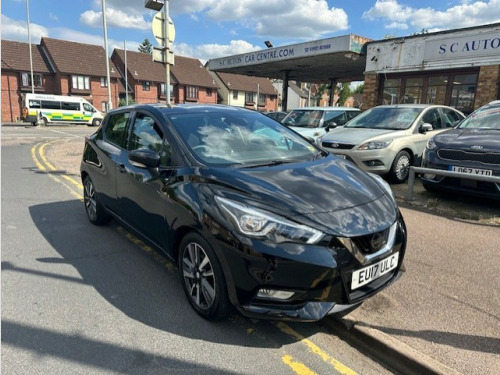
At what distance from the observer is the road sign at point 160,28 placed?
24.4 feet

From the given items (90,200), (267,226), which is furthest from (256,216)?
(90,200)

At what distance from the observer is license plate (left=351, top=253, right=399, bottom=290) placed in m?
2.62

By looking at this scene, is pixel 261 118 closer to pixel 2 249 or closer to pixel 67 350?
pixel 67 350

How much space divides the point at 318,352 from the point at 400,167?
5741 mm

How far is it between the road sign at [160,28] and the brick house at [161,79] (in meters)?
42.2

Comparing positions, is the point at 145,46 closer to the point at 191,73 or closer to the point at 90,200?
the point at 191,73

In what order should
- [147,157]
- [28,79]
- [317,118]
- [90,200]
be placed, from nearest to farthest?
1. [147,157]
2. [90,200]
3. [317,118]
4. [28,79]

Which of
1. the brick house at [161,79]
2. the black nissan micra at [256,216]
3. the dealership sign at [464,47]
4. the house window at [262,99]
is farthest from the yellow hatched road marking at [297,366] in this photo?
the house window at [262,99]

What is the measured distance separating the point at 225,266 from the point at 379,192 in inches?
57.4

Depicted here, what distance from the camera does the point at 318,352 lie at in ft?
8.85

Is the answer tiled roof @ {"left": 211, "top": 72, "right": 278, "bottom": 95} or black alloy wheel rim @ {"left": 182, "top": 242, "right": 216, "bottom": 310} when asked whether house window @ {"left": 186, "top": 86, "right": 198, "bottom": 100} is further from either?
black alloy wheel rim @ {"left": 182, "top": 242, "right": 216, "bottom": 310}

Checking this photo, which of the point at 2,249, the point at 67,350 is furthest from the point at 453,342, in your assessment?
the point at 2,249

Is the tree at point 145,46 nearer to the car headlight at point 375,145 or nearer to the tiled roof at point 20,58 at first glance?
the tiled roof at point 20,58

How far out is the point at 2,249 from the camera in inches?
176
